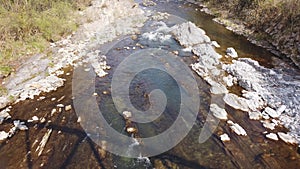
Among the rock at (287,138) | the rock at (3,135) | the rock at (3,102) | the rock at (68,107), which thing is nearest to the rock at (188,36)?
the rock at (287,138)

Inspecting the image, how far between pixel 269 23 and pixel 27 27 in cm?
1486

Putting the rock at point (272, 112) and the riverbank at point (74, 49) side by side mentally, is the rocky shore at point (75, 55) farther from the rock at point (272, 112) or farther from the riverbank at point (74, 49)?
the rock at point (272, 112)

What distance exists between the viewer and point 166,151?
7559 millimetres

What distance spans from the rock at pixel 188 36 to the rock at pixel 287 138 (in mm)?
8293

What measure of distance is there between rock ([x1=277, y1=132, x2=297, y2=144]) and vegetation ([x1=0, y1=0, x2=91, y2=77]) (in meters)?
11.3

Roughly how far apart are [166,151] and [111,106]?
10.0 ft

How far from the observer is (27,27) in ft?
42.2

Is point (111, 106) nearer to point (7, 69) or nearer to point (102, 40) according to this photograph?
point (7, 69)

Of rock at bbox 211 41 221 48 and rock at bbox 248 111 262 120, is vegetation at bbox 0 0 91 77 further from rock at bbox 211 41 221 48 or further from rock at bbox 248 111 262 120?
rock at bbox 248 111 262 120

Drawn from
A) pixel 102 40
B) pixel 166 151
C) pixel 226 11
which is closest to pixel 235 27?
pixel 226 11

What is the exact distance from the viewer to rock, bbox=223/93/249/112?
9695 mm

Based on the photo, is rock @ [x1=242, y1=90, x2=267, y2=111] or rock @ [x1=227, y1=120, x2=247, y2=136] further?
rock @ [x1=242, y1=90, x2=267, y2=111]

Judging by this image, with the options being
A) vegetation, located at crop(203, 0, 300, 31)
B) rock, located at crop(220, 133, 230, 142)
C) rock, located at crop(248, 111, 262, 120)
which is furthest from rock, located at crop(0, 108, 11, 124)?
vegetation, located at crop(203, 0, 300, 31)

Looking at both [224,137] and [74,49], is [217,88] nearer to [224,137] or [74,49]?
[224,137]
